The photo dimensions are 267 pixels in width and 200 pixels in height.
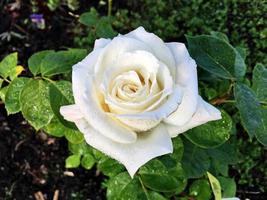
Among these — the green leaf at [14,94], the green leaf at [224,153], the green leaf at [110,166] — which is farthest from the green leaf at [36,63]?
the green leaf at [224,153]

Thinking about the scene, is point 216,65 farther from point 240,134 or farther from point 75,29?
point 75,29

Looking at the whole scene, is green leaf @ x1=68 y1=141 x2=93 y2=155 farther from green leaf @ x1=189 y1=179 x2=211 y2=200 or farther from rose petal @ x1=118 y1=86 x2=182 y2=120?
rose petal @ x1=118 y1=86 x2=182 y2=120

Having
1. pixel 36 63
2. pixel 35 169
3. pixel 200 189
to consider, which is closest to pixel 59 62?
pixel 36 63

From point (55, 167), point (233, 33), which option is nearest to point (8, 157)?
point (55, 167)

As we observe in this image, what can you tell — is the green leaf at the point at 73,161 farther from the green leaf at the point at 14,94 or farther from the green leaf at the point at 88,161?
the green leaf at the point at 14,94

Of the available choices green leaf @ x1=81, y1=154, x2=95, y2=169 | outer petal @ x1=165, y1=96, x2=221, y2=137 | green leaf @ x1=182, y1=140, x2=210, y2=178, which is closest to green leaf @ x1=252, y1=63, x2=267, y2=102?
outer petal @ x1=165, y1=96, x2=221, y2=137

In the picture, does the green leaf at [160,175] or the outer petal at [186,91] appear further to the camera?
the green leaf at [160,175]

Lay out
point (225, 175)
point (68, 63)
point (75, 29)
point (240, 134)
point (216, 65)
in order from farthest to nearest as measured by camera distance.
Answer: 1. point (75, 29)
2. point (240, 134)
3. point (225, 175)
4. point (68, 63)
5. point (216, 65)
